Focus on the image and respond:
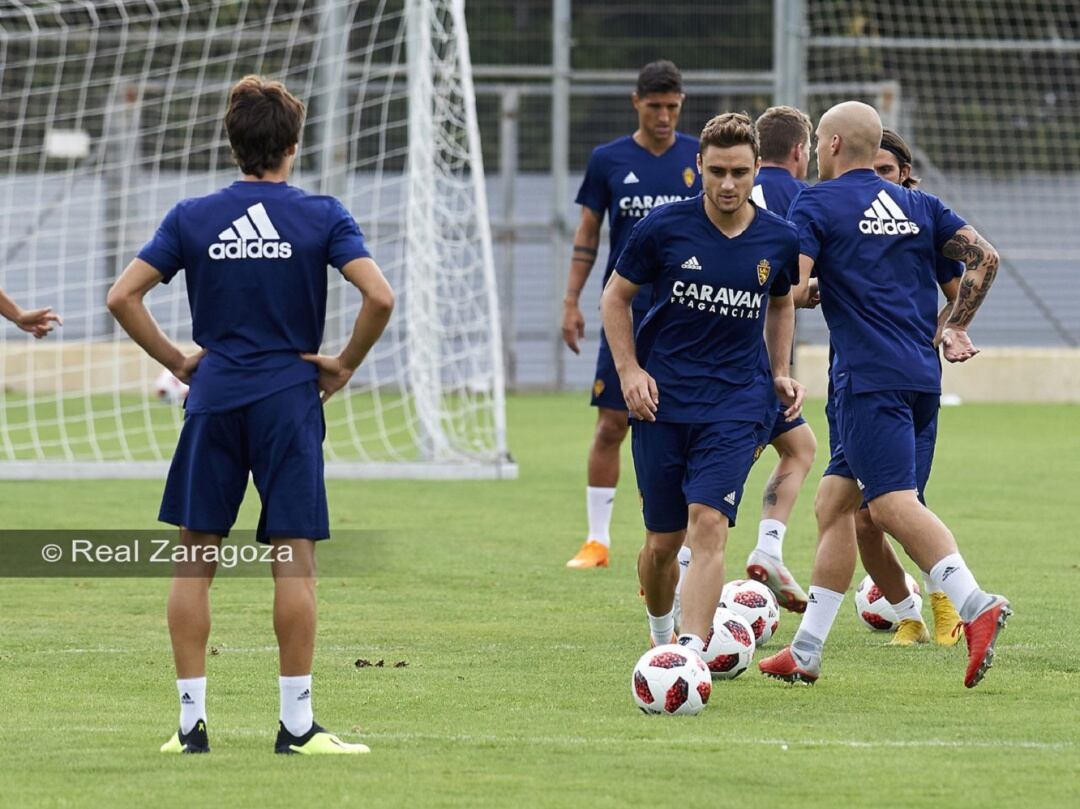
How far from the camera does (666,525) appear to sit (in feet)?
20.8

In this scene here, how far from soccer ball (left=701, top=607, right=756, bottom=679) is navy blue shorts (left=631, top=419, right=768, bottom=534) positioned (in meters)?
0.40

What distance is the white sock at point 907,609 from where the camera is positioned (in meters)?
7.18

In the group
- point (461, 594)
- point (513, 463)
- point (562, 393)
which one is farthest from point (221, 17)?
point (461, 594)

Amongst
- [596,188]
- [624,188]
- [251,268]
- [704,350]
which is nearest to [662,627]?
[704,350]

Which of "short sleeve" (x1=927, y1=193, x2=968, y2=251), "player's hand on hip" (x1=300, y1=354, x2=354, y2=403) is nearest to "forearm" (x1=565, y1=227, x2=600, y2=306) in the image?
"short sleeve" (x1=927, y1=193, x2=968, y2=251)

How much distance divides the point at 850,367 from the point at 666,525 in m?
0.82

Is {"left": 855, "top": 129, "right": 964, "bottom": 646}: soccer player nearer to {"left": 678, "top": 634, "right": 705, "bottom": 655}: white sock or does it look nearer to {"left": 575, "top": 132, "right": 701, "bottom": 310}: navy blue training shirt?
{"left": 678, "top": 634, "right": 705, "bottom": 655}: white sock

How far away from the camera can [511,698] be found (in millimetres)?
6031

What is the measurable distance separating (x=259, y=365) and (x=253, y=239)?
1.13 ft

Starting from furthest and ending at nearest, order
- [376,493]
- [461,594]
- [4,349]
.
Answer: [4,349] < [376,493] < [461,594]

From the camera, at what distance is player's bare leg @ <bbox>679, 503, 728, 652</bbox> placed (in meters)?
6.06

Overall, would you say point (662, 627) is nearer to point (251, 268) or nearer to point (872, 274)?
point (872, 274)

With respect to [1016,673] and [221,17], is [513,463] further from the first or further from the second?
[221,17]

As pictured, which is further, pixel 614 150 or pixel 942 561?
pixel 614 150
